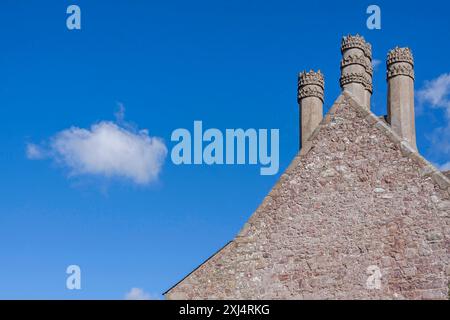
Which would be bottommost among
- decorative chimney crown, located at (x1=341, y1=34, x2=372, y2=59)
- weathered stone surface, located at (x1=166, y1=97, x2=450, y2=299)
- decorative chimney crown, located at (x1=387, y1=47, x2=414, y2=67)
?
weathered stone surface, located at (x1=166, y1=97, x2=450, y2=299)

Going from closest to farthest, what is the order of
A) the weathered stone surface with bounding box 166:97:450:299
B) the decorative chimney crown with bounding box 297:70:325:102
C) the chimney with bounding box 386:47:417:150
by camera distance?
the weathered stone surface with bounding box 166:97:450:299 < the chimney with bounding box 386:47:417:150 < the decorative chimney crown with bounding box 297:70:325:102

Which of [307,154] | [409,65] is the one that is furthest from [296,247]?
[409,65]

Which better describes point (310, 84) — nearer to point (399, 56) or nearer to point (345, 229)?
point (399, 56)

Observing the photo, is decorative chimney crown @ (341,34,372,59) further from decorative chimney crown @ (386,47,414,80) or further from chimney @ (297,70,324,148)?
chimney @ (297,70,324,148)

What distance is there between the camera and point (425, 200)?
1328 centimetres

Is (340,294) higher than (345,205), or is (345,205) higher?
(345,205)

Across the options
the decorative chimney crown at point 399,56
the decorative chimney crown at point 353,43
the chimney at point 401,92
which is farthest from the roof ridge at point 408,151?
the decorative chimney crown at point 399,56

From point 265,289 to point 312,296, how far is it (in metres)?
0.95

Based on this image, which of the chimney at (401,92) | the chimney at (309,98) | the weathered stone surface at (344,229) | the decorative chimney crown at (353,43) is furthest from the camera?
the chimney at (309,98)

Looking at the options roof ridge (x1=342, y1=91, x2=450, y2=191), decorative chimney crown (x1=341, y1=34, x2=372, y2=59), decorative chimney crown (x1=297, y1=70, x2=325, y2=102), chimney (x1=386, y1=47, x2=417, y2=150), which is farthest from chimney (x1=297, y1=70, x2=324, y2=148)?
roof ridge (x1=342, y1=91, x2=450, y2=191)

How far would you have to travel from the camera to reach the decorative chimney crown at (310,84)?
1318 inches

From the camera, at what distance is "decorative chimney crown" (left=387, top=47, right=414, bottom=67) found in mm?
32281

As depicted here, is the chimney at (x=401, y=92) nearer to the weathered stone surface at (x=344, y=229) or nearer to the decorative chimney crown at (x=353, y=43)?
the decorative chimney crown at (x=353, y=43)
